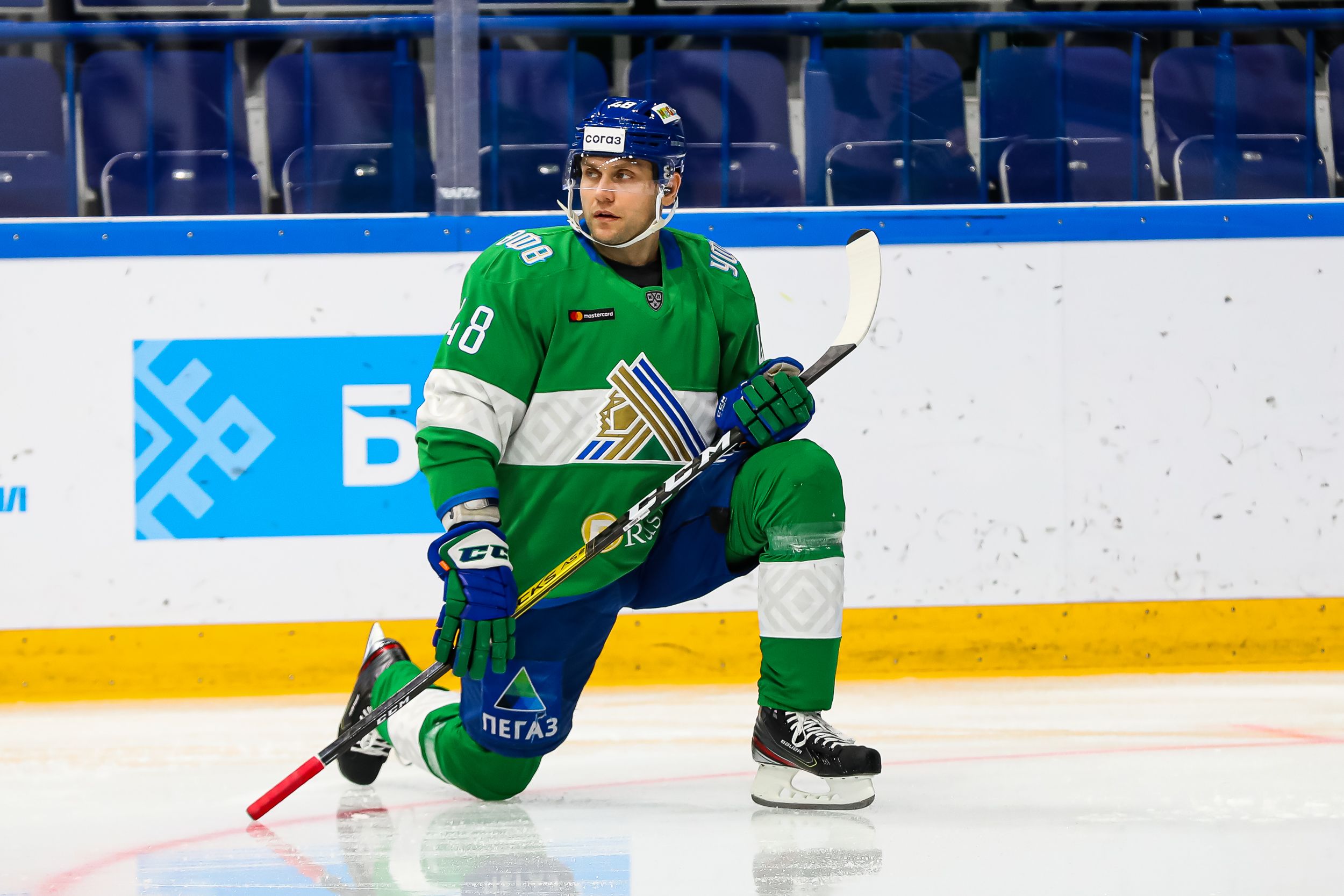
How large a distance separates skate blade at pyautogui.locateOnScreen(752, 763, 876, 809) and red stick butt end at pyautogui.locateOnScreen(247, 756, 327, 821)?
63cm

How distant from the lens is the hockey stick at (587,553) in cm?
209

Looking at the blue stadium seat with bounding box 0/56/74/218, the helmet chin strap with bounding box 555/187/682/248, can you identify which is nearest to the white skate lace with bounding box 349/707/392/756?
the helmet chin strap with bounding box 555/187/682/248

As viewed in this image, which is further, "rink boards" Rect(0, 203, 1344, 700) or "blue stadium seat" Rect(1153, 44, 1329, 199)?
"blue stadium seat" Rect(1153, 44, 1329, 199)

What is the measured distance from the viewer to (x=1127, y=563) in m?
3.38

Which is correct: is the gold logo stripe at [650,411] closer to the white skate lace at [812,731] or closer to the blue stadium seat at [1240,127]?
the white skate lace at [812,731]

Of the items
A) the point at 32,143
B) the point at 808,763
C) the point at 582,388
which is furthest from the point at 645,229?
the point at 32,143

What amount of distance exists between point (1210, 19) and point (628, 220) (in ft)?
7.05

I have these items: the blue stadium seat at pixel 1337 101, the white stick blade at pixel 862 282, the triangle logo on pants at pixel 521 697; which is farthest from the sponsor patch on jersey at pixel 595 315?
the blue stadium seat at pixel 1337 101

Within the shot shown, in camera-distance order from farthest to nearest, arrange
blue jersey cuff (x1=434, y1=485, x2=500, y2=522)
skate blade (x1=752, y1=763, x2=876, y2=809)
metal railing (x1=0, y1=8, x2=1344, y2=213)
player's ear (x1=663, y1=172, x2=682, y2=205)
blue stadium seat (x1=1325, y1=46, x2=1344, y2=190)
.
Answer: blue stadium seat (x1=1325, y1=46, x2=1344, y2=190) → metal railing (x1=0, y1=8, x2=1344, y2=213) → player's ear (x1=663, y1=172, x2=682, y2=205) → skate blade (x1=752, y1=763, x2=876, y2=809) → blue jersey cuff (x1=434, y1=485, x2=500, y2=522)

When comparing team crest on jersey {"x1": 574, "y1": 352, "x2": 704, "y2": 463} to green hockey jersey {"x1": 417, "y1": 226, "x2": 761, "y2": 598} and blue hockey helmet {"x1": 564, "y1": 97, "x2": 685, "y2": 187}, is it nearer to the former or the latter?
green hockey jersey {"x1": 417, "y1": 226, "x2": 761, "y2": 598}

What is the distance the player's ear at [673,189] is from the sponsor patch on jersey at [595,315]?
0.19 metres

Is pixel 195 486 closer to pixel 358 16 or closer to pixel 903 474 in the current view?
pixel 358 16

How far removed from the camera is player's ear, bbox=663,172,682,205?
7.22 feet

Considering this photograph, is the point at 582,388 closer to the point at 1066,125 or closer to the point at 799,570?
the point at 799,570
